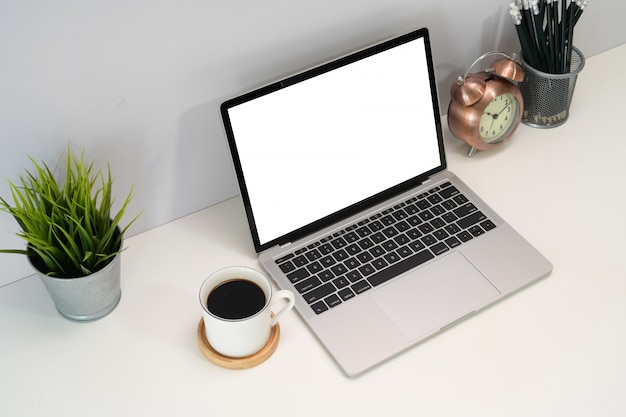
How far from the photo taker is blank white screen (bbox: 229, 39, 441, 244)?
95cm

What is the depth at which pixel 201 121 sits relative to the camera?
979mm

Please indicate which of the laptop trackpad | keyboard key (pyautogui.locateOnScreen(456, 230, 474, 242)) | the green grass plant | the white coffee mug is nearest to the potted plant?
the green grass plant

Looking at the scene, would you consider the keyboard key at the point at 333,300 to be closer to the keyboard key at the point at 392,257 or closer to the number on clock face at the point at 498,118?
the keyboard key at the point at 392,257

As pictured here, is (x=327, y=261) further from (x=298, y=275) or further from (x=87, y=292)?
(x=87, y=292)

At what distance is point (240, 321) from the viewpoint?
32.8 inches

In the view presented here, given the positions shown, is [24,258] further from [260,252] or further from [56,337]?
[260,252]

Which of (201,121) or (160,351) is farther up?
(201,121)

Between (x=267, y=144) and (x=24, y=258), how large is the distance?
1.16 ft

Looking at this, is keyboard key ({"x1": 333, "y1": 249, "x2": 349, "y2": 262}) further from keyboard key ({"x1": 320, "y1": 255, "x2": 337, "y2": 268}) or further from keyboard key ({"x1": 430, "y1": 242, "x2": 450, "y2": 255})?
keyboard key ({"x1": 430, "y1": 242, "x2": 450, "y2": 255})

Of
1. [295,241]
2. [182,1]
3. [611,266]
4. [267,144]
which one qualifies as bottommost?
[611,266]

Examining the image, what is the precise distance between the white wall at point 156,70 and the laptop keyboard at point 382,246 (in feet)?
0.63

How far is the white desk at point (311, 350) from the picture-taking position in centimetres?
84

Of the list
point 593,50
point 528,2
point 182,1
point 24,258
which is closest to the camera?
point 182,1

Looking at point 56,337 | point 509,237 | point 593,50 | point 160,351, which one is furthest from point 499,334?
point 593,50
